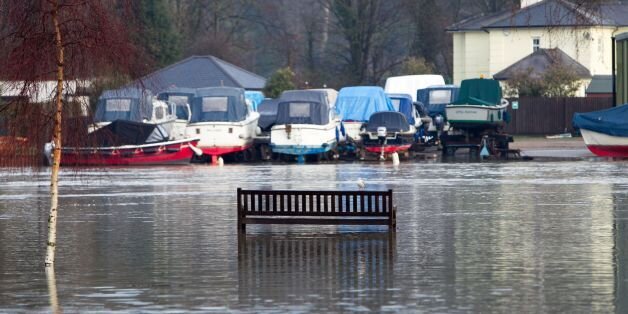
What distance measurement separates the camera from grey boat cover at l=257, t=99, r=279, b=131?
56.2 m

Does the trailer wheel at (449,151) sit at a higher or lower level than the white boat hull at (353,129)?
lower

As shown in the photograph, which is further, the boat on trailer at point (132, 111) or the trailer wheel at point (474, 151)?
the trailer wheel at point (474, 151)

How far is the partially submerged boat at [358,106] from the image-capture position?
5534cm

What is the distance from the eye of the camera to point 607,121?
4722 centimetres

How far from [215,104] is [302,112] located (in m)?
3.50

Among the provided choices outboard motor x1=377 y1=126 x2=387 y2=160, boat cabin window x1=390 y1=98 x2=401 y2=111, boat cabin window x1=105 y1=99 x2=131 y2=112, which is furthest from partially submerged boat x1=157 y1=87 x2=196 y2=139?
boat cabin window x1=390 y1=98 x2=401 y2=111

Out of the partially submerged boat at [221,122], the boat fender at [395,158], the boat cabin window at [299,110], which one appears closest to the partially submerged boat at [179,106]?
the partially submerged boat at [221,122]

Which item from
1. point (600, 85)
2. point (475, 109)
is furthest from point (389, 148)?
point (600, 85)

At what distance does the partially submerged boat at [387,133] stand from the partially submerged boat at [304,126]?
1.47m

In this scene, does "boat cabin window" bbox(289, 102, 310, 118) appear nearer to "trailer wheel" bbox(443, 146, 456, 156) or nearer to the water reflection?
"trailer wheel" bbox(443, 146, 456, 156)

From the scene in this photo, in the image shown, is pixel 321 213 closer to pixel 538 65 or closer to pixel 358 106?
pixel 358 106

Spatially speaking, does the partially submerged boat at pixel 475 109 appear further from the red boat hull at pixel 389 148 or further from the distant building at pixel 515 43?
the distant building at pixel 515 43

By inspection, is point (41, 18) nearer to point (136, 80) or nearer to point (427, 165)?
point (136, 80)

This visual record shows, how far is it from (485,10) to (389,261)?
8449cm
